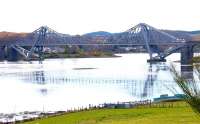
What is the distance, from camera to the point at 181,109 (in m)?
27.1

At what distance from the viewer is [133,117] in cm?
2523

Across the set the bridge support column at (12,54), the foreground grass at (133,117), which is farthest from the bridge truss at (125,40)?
the foreground grass at (133,117)

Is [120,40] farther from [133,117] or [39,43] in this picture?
[133,117]

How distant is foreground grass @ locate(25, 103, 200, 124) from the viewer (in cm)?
2281

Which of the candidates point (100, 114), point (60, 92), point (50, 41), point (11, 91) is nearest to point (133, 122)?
point (100, 114)

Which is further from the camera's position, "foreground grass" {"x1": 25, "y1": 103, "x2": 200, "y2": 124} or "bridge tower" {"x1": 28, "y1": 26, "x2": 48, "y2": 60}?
"bridge tower" {"x1": 28, "y1": 26, "x2": 48, "y2": 60}

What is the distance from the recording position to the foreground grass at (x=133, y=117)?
74.8ft

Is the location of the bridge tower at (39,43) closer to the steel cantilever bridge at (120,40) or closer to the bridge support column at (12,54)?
the steel cantilever bridge at (120,40)

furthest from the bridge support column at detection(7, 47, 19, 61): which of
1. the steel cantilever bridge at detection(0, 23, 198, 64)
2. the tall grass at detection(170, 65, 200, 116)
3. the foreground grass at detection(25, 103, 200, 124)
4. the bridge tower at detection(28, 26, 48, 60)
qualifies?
the tall grass at detection(170, 65, 200, 116)

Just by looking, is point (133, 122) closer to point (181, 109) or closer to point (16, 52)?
point (181, 109)

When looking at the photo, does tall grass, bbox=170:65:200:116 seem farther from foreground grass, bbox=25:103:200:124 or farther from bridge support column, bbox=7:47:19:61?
bridge support column, bbox=7:47:19:61

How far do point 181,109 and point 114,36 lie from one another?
112 metres

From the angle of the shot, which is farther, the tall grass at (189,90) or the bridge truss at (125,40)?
the bridge truss at (125,40)

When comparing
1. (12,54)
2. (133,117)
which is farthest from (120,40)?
(133,117)
